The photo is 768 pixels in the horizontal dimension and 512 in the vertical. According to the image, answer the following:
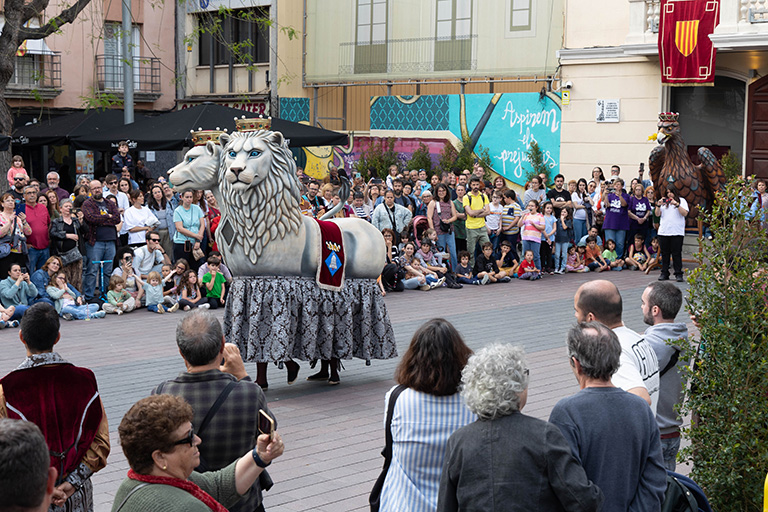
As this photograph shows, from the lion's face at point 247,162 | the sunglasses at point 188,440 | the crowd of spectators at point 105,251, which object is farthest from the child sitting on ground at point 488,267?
the sunglasses at point 188,440

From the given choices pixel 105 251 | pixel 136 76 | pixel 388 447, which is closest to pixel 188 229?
pixel 105 251

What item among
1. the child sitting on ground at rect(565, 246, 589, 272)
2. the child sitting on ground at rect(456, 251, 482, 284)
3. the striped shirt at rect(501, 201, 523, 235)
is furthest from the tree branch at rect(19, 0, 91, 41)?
the child sitting on ground at rect(565, 246, 589, 272)

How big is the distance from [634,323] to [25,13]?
11.1m

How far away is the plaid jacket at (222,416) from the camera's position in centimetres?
413

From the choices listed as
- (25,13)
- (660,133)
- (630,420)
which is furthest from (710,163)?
(630,420)

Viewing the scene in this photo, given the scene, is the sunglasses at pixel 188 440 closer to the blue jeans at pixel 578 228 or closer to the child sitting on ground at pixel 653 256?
the child sitting on ground at pixel 653 256

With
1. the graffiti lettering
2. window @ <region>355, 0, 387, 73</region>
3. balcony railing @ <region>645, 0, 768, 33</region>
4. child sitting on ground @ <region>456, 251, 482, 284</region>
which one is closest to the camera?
child sitting on ground @ <region>456, 251, 482, 284</region>

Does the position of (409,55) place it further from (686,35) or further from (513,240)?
(513,240)

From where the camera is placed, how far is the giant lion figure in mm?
8547

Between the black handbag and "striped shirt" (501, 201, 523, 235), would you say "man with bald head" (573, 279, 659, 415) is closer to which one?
the black handbag

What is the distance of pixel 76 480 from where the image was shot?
4309 millimetres

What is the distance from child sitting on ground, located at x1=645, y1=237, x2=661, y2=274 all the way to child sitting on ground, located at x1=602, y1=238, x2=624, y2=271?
55cm

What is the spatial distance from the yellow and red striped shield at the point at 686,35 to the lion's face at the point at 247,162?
14460 millimetres

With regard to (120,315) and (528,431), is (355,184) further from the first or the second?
(528,431)
